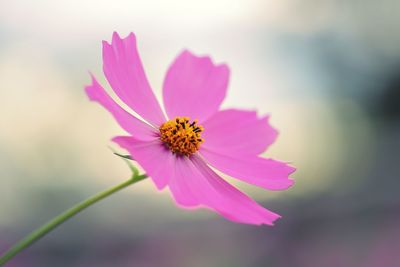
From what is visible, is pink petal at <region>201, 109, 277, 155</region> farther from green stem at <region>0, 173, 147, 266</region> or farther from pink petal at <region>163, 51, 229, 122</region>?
green stem at <region>0, 173, 147, 266</region>

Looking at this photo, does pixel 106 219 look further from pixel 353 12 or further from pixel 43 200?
pixel 353 12

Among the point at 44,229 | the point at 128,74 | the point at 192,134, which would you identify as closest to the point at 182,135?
the point at 192,134

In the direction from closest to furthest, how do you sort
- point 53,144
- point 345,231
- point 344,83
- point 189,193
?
1. point 189,193
2. point 345,231
3. point 53,144
4. point 344,83

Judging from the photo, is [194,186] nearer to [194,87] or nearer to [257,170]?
[257,170]

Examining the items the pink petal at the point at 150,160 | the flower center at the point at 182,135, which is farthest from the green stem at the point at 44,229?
the flower center at the point at 182,135

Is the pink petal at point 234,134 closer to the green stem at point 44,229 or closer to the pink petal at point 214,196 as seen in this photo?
the pink petal at point 214,196

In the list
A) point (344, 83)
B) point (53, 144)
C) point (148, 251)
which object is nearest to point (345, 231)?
point (148, 251)

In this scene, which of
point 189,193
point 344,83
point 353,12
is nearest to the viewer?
point 189,193
